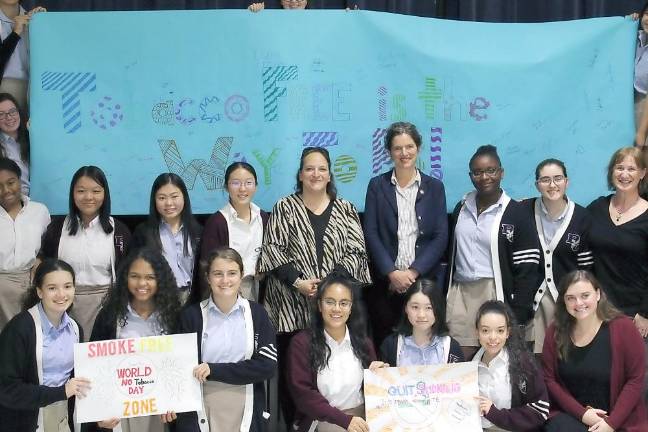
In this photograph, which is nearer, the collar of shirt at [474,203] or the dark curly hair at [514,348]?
the dark curly hair at [514,348]

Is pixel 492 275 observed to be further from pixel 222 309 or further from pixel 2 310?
pixel 2 310

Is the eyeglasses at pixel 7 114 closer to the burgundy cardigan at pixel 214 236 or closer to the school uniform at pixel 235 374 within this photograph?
the burgundy cardigan at pixel 214 236

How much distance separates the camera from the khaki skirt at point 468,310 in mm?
4281

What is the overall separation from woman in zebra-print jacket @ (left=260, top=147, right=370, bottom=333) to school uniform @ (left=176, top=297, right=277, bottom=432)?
0.29m

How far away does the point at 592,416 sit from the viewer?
3740 mm

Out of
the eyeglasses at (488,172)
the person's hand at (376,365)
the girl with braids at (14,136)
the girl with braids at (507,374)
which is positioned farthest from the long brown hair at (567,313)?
the girl with braids at (14,136)

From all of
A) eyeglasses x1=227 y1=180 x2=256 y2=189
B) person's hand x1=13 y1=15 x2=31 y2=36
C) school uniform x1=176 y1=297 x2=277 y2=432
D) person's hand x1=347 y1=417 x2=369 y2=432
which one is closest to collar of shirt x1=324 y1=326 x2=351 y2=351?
school uniform x1=176 y1=297 x2=277 y2=432

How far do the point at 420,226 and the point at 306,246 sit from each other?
68 centimetres

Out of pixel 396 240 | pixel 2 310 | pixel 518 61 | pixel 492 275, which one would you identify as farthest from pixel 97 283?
pixel 518 61

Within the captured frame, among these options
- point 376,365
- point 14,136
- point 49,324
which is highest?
point 14,136

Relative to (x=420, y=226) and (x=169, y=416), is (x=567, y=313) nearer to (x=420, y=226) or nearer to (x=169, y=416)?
(x=420, y=226)

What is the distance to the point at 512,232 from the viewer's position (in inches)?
166

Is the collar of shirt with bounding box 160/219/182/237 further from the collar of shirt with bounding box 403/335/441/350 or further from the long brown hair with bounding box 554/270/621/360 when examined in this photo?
the long brown hair with bounding box 554/270/621/360

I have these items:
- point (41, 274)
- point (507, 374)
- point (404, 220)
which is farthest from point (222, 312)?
point (507, 374)
